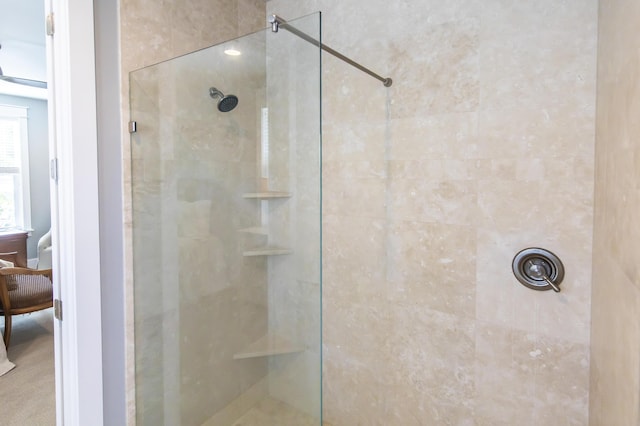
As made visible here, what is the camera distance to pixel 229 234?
143 centimetres

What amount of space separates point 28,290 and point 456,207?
356cm

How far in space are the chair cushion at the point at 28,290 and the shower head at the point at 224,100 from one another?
287cm

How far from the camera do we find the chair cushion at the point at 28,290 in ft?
9.61

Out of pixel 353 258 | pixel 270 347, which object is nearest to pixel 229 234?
pixel 270 347

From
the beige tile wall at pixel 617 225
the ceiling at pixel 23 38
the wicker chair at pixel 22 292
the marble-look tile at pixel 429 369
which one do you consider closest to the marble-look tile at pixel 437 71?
the beige tile wall at pixel 617 225

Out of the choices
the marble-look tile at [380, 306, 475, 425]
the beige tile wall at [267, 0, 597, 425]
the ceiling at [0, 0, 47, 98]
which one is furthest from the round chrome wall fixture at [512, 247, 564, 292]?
the ceiling at [0, 0, 47, 98]

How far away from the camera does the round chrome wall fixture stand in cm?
133

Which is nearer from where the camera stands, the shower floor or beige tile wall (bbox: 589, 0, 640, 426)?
beige tile wall (bbox: 589, 0, 640, 426)

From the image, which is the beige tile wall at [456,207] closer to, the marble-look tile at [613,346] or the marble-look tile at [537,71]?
the marble-look tile at [537,71]

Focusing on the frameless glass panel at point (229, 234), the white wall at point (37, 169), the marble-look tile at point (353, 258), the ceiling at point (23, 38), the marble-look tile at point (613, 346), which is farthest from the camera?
the white wall at point (37, 169)

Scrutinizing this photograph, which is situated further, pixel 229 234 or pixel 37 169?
pixel 37 169

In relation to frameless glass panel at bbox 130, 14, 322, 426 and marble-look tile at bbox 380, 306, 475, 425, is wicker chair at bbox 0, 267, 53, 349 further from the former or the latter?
marble-look tile at bbox 380, 306, 475, 425

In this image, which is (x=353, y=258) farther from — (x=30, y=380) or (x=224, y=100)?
(x=30, y=380)

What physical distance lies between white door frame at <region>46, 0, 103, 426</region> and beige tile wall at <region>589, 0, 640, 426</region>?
5.52 ft
